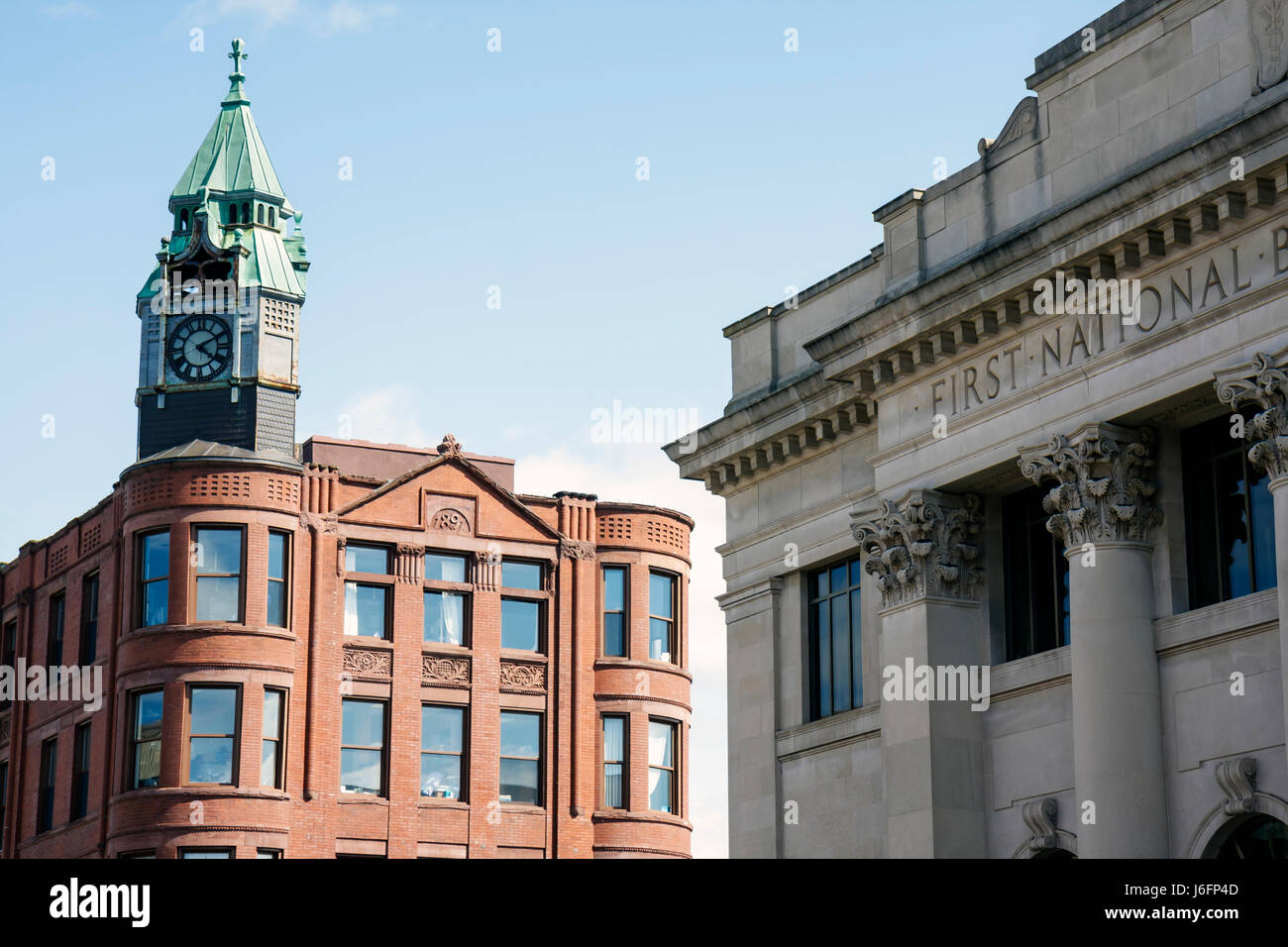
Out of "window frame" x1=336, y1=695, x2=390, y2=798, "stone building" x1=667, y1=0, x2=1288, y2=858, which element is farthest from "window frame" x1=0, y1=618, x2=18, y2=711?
"stone building" x1=667, y1=0, x2=1288, y2=858

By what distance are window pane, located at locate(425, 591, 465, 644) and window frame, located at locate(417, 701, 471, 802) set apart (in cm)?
187

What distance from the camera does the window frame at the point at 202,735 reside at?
183 ft

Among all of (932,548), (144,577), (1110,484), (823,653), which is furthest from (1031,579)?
(144,577)

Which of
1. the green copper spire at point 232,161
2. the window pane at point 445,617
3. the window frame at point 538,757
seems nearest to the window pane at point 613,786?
the window frame at point 538,757

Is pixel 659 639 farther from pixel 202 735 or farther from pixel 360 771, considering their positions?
pixel 202 735

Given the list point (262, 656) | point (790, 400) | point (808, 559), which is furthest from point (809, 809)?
point (262, 656)

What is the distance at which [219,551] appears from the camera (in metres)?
57.8

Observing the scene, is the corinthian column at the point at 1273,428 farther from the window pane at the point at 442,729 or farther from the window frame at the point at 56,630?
the window frame at the point at 56,630

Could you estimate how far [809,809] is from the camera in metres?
34.3

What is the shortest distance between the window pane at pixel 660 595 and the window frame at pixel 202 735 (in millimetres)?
13409

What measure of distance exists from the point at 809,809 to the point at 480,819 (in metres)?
27.0

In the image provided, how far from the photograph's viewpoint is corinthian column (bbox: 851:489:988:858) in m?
30.3

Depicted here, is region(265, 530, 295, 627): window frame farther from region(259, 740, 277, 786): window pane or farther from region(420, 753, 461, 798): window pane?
region(420, 753, 461, 798): window pane
